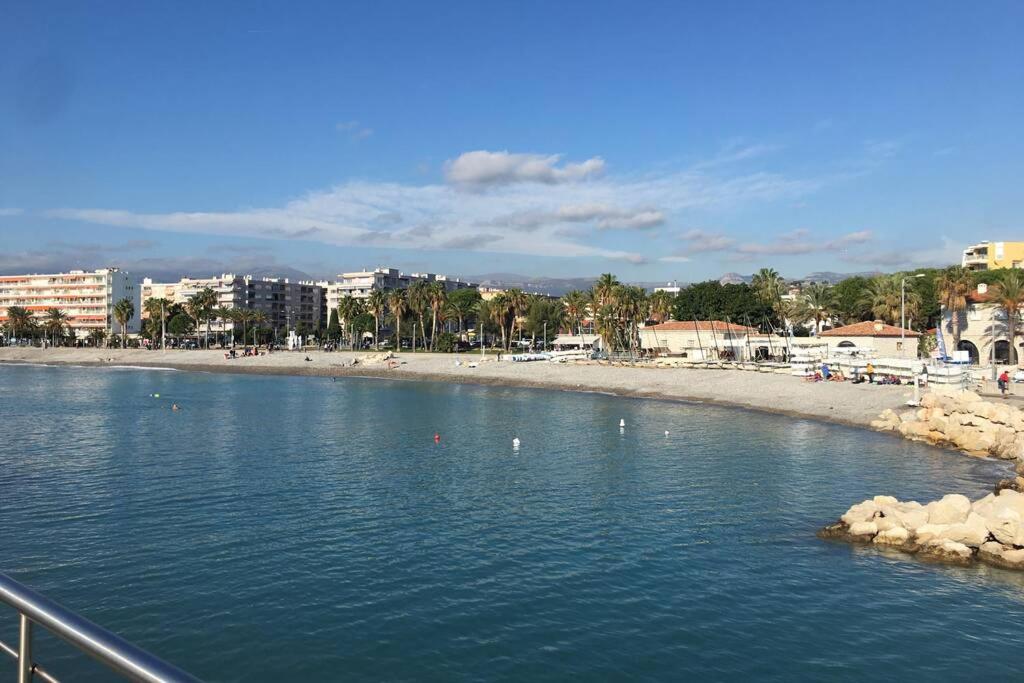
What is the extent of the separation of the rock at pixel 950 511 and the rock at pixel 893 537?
0.80m

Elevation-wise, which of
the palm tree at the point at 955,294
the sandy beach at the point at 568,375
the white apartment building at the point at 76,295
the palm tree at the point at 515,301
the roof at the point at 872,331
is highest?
the white apartment building at the point at 76,295

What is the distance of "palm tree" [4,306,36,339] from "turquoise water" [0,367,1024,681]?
128977 mm

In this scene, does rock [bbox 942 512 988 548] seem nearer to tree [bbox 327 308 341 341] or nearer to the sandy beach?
the sandy beach

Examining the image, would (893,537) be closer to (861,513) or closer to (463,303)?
(861,513)

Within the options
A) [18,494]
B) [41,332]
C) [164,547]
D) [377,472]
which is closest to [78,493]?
[18,494]

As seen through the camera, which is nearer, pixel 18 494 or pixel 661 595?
pixel 661 595

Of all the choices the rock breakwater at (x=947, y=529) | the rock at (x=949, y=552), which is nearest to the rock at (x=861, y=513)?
the rock breakwater at (x=947, y=529)

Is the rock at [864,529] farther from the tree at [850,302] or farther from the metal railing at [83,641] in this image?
the tree at [850,302]

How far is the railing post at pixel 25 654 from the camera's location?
3.09 metres

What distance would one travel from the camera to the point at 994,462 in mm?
33344

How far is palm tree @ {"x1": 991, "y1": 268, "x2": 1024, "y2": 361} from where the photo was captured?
2245 inches

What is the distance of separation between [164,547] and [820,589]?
53.5 feet

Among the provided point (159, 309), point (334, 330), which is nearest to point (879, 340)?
point (334, 330)

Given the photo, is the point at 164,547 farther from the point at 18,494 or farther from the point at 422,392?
the point at 422,392
